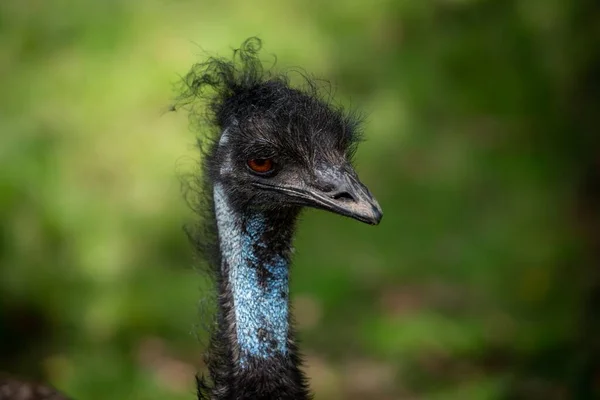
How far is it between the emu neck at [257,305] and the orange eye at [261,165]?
127 millimetres

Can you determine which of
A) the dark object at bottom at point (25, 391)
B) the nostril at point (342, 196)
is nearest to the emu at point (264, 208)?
the nostril at point (342, 196)

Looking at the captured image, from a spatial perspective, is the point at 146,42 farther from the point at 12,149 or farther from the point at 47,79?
the point at 12,149

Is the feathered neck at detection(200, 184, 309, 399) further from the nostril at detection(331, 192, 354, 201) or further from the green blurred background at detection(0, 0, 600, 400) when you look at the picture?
the green blurred background at detection(0, 0, 600, 400)

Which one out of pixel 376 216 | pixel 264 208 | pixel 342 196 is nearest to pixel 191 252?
pixel 264 208

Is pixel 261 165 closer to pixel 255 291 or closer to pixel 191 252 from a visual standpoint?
pixel 255 291

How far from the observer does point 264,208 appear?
281cm

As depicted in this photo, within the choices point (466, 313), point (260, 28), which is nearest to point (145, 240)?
point (260, 28)

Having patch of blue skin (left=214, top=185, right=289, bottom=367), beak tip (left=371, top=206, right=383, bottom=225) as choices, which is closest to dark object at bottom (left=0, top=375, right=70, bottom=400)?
patch of blue skin (left=214, top=185, right=289, bottom=367)

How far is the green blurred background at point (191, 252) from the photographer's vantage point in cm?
480

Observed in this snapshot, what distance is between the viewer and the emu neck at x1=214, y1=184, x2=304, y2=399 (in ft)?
8.99

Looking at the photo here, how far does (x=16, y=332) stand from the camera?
5137mm

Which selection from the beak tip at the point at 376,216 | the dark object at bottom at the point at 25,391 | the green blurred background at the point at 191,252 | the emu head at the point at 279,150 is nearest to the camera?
the beak tip at the point at 376,216

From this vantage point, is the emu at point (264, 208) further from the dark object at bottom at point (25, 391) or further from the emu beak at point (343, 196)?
the dark object at bottom at point (25, 391)

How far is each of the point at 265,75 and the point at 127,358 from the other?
228 cm
